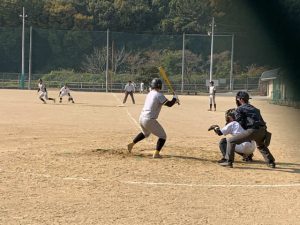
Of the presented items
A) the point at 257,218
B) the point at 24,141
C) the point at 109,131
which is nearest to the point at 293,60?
the point at 257,218

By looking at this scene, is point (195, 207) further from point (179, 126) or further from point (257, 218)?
point (179, 126)

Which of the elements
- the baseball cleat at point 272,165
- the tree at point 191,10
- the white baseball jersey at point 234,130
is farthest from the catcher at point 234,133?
the tree at point 191,10

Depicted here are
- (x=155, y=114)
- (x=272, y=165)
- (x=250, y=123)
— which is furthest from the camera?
(x=155, y=114)

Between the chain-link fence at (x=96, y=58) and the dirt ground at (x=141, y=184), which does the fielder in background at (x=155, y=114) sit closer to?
the dirt ground at (x=141, y=184)

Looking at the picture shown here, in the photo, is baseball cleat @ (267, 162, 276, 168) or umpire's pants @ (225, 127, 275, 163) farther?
baseball cleat @ (267, 162, 276, 168)

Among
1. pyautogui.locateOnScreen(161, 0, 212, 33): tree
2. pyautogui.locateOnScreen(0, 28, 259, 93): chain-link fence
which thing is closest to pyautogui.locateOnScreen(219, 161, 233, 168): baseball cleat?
pyautogui.locateOnScreen(161, 0, 212, 33): tree

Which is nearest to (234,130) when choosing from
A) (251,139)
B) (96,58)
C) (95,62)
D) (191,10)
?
(251,139)

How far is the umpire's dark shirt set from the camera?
6.63 m

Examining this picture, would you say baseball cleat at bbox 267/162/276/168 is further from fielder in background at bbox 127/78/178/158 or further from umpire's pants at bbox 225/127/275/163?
fielder in background at bbox 127/78/178/158

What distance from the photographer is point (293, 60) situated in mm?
1355

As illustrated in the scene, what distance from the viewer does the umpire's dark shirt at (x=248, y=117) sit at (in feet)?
21.8

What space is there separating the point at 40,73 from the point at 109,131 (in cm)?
4892

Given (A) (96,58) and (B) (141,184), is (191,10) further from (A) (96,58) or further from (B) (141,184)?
(A) (96,58)

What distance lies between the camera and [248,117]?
6.68m
